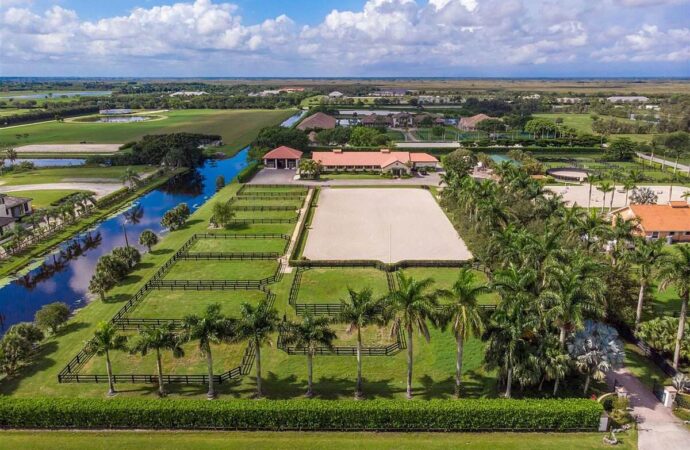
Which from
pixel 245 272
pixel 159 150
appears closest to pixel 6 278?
pixel 245 272

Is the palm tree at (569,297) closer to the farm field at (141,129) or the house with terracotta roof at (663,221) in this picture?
the house with terracotta roof at (663,221)

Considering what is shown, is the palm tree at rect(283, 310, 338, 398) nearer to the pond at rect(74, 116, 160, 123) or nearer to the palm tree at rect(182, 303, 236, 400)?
the palm tree at rect(182, 303, 236, 400)

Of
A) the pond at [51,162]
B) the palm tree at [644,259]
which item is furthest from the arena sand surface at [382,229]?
the pond at [51,162]

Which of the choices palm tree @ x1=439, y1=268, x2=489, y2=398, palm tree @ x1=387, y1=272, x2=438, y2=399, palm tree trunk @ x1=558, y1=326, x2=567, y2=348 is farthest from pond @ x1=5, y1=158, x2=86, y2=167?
palm tree trunk @ x1=558, y1=326, x2=567, y2=348

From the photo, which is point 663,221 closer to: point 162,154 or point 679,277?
point 679,277

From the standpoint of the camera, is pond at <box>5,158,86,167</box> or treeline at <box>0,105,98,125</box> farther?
treeline at <box>0,105,98,125</box>

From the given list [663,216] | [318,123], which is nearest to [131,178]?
[318,123]
